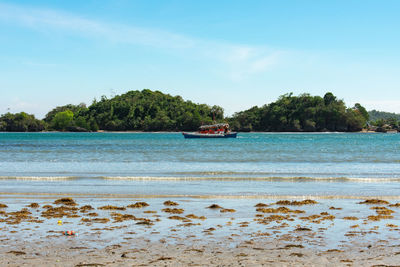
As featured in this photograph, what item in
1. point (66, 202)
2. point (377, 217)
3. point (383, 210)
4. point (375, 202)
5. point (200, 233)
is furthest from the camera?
point (375, 202)

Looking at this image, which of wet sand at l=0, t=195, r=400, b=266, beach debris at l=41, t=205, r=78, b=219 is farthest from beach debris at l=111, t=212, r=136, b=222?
beach debris at l=41, t=205, r=78, b=219

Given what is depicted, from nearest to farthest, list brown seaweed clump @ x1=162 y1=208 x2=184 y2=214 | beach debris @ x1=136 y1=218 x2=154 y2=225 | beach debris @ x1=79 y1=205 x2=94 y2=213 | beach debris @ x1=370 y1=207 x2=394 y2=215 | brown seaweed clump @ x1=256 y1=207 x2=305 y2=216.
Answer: beach debris @ x1=136 y1=218 x2=154 y2=225, beach debris @ x1=370 y1=207 x2=394 y2=215, brown seaweed clump @ x1=162 y1=208 x2=184 y2=214, brown seaweed clump @ x1=256 y1=207 x2=305 y2=216, beach debris @ x1=79 y1=205 x2=94 y2=213

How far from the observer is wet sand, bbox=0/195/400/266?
961cm

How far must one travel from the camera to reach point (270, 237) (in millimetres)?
11500

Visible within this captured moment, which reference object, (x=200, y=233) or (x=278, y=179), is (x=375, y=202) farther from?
(x=278, y=179)

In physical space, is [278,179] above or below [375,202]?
below

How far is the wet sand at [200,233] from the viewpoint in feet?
31.5

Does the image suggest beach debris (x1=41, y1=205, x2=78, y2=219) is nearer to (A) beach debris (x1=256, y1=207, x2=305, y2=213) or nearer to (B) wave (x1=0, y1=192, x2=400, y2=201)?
(B) wave (x1=0, y1=192, x2=400, y2=201)

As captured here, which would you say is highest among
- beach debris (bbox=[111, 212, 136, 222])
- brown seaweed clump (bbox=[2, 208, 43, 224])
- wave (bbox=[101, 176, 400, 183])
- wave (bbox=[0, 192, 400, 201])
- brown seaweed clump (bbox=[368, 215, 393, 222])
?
brown seaweed clump (bbox=[2, 208, 43, 224])

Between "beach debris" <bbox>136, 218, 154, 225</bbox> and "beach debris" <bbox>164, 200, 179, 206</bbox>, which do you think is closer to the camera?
Result: "beach debris" <bbox>136, 218, 154, 225</bbox>

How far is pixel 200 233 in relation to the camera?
12.0m

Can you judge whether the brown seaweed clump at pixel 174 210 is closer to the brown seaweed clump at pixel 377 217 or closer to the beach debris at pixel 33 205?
the beach debris at pixel 33 205

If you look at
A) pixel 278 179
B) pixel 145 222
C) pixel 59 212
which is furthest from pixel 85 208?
pixel 278 179

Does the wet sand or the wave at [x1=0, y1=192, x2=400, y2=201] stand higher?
the wet sand
